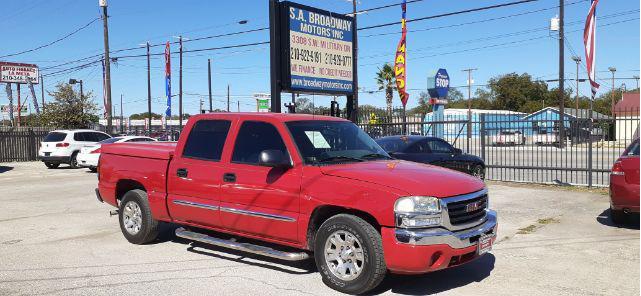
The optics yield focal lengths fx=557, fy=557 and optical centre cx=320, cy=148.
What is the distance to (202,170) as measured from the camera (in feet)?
21.1

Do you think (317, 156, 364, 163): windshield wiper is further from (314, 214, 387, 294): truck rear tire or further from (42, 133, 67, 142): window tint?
(42, 133, 67, 142): window tint

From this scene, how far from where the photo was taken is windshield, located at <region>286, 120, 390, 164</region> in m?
5.82

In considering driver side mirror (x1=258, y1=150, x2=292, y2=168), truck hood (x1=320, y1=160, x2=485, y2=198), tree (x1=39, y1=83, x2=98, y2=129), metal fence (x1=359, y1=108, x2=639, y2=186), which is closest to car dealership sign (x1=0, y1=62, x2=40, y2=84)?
tree (x1=39, y1=83, x2=98, y2=129)

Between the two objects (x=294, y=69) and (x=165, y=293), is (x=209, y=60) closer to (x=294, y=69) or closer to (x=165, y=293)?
(x=294, y=69)

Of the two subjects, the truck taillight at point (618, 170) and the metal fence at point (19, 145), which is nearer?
the truck taillight at point (618, 170)

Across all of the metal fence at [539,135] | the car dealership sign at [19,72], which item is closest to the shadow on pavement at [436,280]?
the metal fence at [539,135]

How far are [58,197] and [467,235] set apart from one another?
1053cm

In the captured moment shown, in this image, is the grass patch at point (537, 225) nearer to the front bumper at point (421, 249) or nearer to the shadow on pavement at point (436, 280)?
the shadow on pavement at point (436, 280)

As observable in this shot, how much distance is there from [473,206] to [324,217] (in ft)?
4.73

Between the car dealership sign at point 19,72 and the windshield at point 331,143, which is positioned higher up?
the car dealership sign at point 19,72

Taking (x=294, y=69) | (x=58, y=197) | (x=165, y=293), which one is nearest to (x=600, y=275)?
(x=165, y=293)

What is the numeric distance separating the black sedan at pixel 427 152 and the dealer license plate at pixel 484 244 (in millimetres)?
6708

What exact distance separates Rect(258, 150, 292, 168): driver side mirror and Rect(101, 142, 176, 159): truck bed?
1.92 meters

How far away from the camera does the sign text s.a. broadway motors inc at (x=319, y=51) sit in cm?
1289
